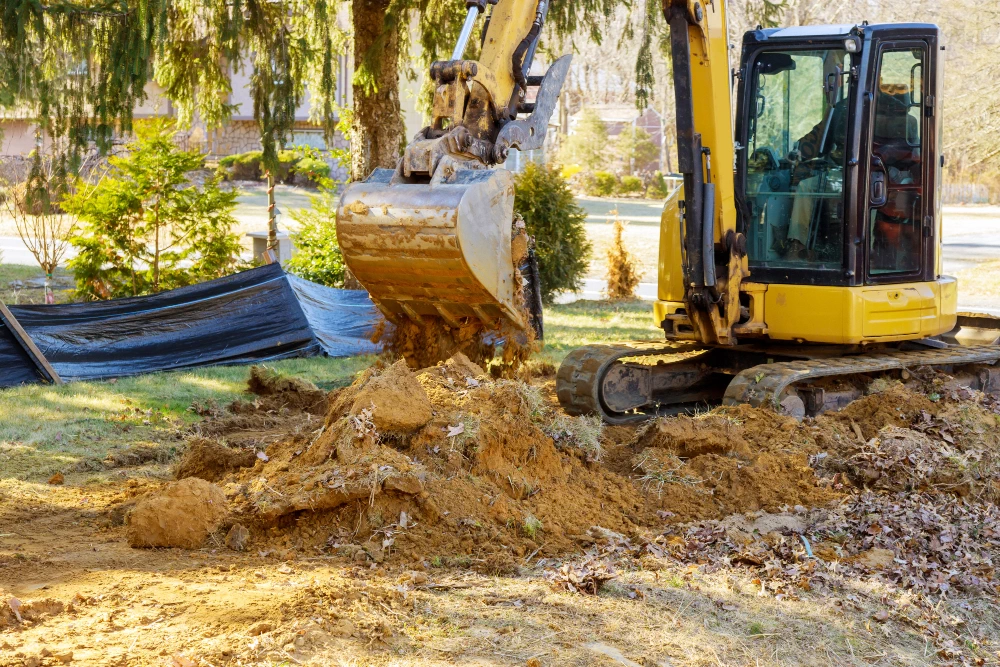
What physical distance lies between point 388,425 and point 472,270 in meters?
0.95

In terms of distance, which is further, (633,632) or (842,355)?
(842,355)

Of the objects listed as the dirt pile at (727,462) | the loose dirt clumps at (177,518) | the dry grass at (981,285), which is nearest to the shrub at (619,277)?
the dry grass at (981,285)

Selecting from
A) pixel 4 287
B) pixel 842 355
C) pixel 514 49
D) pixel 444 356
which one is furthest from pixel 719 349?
pixel 4 287

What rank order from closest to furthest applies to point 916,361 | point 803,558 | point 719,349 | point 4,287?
point 803,558 → point 916,361 → point 719,349 → point 4,287

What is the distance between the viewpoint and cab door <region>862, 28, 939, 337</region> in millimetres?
7344

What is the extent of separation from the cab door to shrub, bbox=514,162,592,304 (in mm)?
7752

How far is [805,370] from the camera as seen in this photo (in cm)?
725

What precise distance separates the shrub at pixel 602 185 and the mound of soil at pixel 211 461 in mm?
35251

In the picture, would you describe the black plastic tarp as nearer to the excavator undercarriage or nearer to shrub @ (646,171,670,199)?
the excavator undercarriage

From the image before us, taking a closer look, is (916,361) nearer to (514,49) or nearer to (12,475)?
(514,49)

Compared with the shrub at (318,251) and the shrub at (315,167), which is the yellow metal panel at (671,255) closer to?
the shrub at (318,251)

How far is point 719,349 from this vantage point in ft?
27.4

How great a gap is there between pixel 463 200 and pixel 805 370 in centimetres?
293

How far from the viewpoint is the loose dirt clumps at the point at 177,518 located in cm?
512
